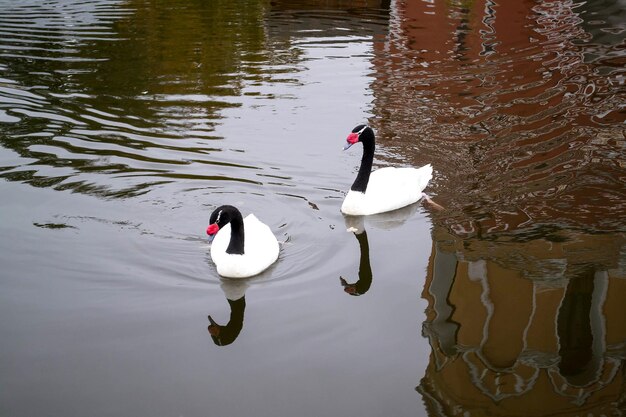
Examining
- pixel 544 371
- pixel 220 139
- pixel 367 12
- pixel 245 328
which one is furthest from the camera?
pixel 367 12

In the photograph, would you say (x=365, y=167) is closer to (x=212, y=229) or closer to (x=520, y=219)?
(x=520, y=219)

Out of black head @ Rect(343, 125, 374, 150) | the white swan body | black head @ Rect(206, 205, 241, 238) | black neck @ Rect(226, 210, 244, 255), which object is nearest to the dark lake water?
the white swan body

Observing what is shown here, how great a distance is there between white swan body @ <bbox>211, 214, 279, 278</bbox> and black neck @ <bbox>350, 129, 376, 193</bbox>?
167 centimetres

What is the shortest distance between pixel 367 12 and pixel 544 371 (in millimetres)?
21376

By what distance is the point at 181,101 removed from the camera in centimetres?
1488

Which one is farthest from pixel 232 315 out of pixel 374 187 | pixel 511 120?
pixel 511 120

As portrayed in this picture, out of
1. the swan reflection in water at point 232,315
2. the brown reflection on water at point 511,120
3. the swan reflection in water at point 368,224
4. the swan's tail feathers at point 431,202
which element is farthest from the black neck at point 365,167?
the swan reflection in water at point 232,315

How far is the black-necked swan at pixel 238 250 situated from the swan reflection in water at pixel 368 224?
2.66 feet

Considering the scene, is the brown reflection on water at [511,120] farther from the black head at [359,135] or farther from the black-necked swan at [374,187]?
the black head at [359,135]

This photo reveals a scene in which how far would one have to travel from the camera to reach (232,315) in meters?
7.47

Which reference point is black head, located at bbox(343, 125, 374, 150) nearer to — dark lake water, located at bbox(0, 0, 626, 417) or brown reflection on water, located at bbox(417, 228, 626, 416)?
dark lake water, located at bbox(0, 0, 626, 417)

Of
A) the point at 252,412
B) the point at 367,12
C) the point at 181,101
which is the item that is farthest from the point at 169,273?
the point at 367,12

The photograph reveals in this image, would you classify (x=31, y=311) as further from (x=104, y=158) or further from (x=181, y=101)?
(x=181, y=101)

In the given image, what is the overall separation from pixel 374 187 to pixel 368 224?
1.52ft
